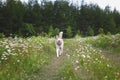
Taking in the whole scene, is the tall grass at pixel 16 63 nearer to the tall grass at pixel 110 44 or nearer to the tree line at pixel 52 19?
the tall grass at pixel 110 44

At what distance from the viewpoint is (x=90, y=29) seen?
86375mm

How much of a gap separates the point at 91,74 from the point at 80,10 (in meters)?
87.6

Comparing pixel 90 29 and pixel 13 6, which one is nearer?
pixel 13 6

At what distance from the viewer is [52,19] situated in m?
84.1

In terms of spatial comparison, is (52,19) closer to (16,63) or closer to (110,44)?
(110,44)

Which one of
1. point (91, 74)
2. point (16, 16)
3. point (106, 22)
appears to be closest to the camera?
point (91, 74)

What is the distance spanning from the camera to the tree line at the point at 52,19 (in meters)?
66.4

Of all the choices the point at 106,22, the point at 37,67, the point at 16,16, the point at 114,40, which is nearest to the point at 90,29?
the point at 106,22

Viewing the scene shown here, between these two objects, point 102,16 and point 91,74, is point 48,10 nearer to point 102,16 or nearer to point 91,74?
point 102,16

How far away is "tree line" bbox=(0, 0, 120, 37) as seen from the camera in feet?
218

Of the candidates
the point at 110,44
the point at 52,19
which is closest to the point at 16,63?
the point at 110,44

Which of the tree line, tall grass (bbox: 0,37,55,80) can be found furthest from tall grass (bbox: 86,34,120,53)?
the tree line

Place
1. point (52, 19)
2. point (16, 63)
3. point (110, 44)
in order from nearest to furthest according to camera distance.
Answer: point (16, 63)
point (110, 44)
point (52, 19)

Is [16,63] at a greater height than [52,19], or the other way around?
[16,63]
